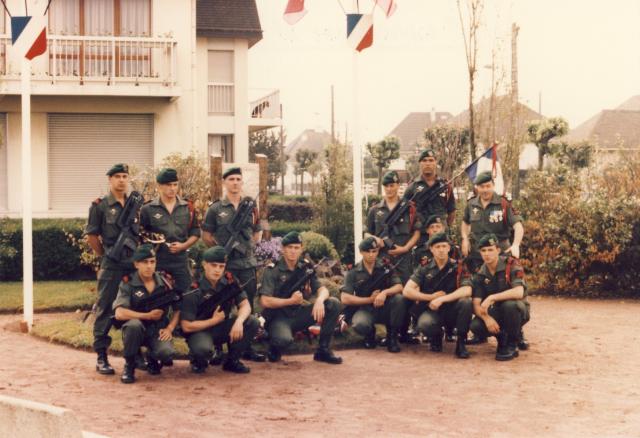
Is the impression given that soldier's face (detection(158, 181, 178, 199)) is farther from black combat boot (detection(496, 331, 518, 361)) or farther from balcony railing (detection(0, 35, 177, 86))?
balcony railing (detection(0, 35, 177, 86))

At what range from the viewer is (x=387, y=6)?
12.3 metres

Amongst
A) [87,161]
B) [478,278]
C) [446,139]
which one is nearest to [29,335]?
[478,278]

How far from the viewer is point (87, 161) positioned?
21.4 m

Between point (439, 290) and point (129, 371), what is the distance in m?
3.54

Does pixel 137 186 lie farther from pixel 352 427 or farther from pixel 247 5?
pixel 247 5

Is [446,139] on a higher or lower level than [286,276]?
higher

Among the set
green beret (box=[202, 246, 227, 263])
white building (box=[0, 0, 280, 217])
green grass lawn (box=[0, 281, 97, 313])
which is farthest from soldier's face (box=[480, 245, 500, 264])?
white building (box=[0, 0, 280, 217])

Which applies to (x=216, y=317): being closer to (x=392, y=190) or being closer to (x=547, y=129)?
(x=392, y=190)

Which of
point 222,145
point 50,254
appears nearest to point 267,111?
point 222,145

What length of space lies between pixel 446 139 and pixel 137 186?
10598 mm

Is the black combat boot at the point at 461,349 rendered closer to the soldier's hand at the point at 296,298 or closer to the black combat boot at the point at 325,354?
the black combat boot at the point at 325,354

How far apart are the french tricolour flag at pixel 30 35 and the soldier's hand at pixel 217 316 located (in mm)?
4704

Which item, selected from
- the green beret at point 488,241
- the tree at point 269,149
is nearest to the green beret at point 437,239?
the green beret at point 488,241

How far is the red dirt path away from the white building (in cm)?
1119
